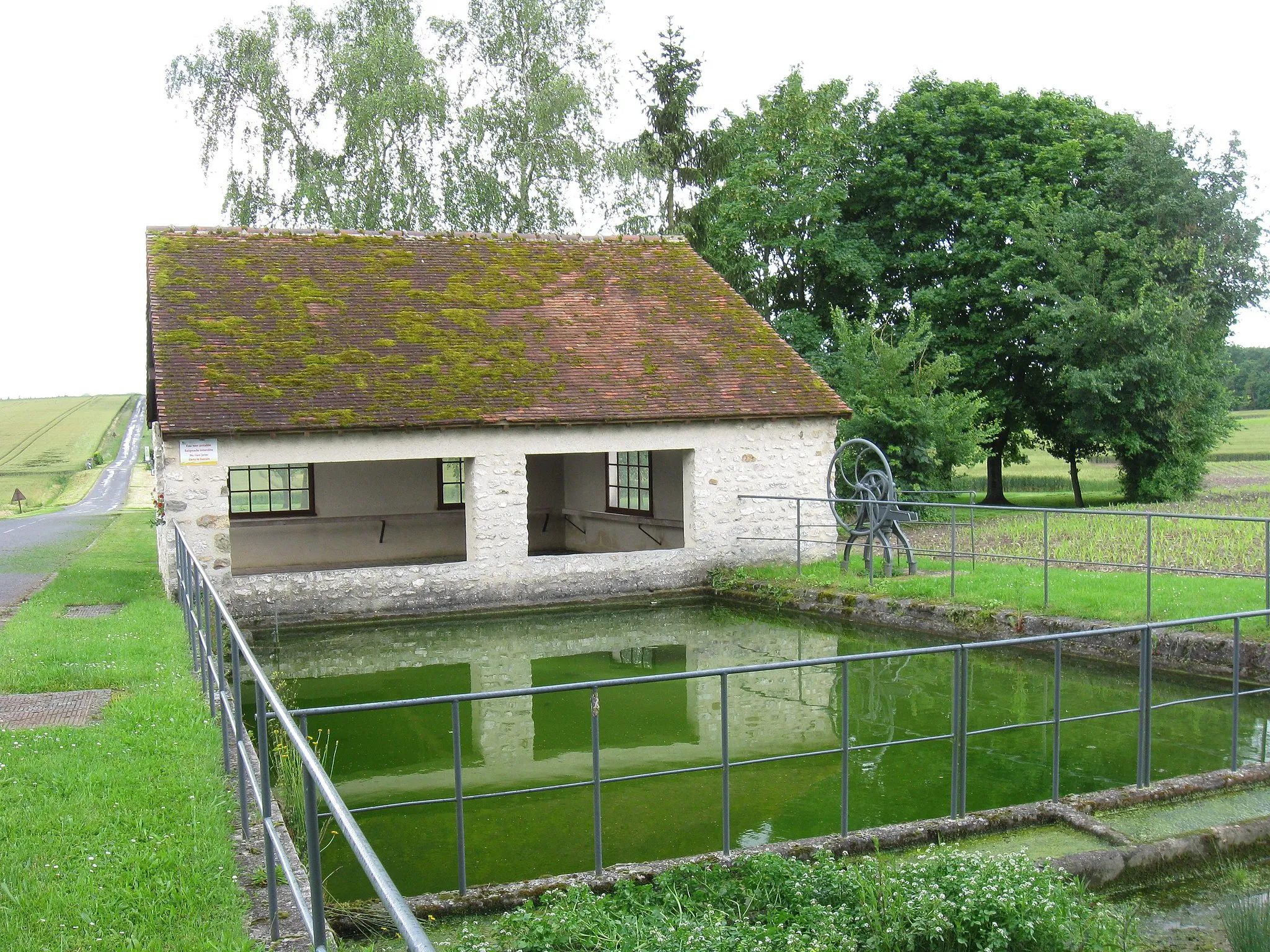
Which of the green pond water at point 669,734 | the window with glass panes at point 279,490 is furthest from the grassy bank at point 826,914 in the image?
the window with glass panes at point 279,490

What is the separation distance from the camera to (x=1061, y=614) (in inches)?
442

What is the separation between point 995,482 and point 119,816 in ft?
82.8

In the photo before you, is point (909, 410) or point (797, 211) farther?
point (797, 211)

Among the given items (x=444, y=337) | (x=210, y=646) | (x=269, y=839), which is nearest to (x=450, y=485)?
(x=444, y=337)

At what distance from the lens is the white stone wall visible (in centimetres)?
1342

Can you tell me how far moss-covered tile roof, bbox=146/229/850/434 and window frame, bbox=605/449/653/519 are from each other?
225cm

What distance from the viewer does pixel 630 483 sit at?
1850cm

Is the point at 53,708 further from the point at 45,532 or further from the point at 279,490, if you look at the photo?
the point at 45,532

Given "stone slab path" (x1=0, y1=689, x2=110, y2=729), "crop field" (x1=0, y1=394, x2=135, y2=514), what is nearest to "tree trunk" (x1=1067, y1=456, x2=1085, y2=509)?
"stone slab path" (x1=0, y1=689, x2=110, y2=729)

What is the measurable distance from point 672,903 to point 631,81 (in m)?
27.3

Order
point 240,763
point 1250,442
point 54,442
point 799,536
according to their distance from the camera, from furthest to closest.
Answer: point 54,442
point 1250,442
point 799,536
point 240,763

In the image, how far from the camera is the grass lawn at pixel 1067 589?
11.0 m

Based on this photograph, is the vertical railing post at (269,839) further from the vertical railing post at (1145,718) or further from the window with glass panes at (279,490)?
the window with glass panes at (279,490)

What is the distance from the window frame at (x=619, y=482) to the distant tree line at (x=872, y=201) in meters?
4.81
